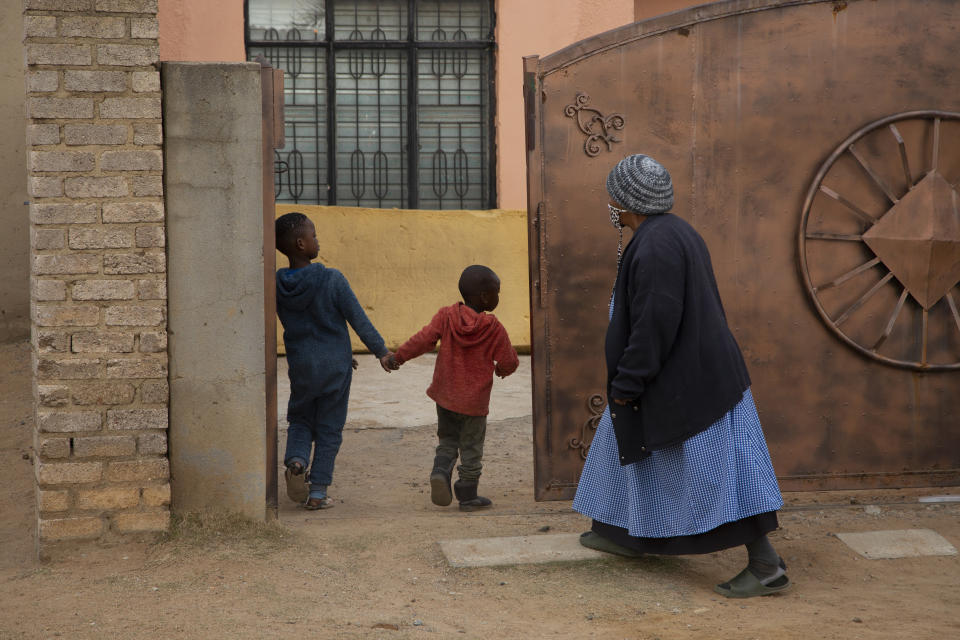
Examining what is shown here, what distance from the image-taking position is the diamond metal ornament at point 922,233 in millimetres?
4594

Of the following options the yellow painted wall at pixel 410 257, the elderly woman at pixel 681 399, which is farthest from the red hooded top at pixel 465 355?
the yellow painted wall at pixel 410 257

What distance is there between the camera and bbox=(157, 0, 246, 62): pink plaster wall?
9188 mm

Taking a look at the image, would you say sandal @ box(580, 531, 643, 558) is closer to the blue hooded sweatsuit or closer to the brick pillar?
the blue hooded sweatsuit

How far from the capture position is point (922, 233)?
4598 millimetres

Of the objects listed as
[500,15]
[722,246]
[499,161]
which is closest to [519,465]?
[722,246]

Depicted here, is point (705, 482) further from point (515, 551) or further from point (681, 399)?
point (515, 551)

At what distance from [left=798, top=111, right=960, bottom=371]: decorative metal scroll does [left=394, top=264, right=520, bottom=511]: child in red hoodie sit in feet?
4.76

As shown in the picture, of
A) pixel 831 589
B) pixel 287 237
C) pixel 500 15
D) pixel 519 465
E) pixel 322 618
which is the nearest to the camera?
pixel 322 618

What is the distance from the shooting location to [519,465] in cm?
602

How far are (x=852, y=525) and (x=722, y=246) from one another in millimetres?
1368

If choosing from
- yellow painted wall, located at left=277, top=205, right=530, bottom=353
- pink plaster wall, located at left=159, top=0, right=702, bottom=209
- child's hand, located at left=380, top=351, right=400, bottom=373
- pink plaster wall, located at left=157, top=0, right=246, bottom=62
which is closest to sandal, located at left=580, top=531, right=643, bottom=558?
child's hand, located at left=380, top=351, right=400, bottom=373

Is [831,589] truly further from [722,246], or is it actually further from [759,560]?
[722,246]

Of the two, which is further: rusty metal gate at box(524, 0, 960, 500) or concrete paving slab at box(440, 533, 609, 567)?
rusty metal gate at box(524, 0, 960, 500)

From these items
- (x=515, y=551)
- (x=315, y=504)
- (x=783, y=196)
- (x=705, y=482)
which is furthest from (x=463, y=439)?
(x=783, y=196)
